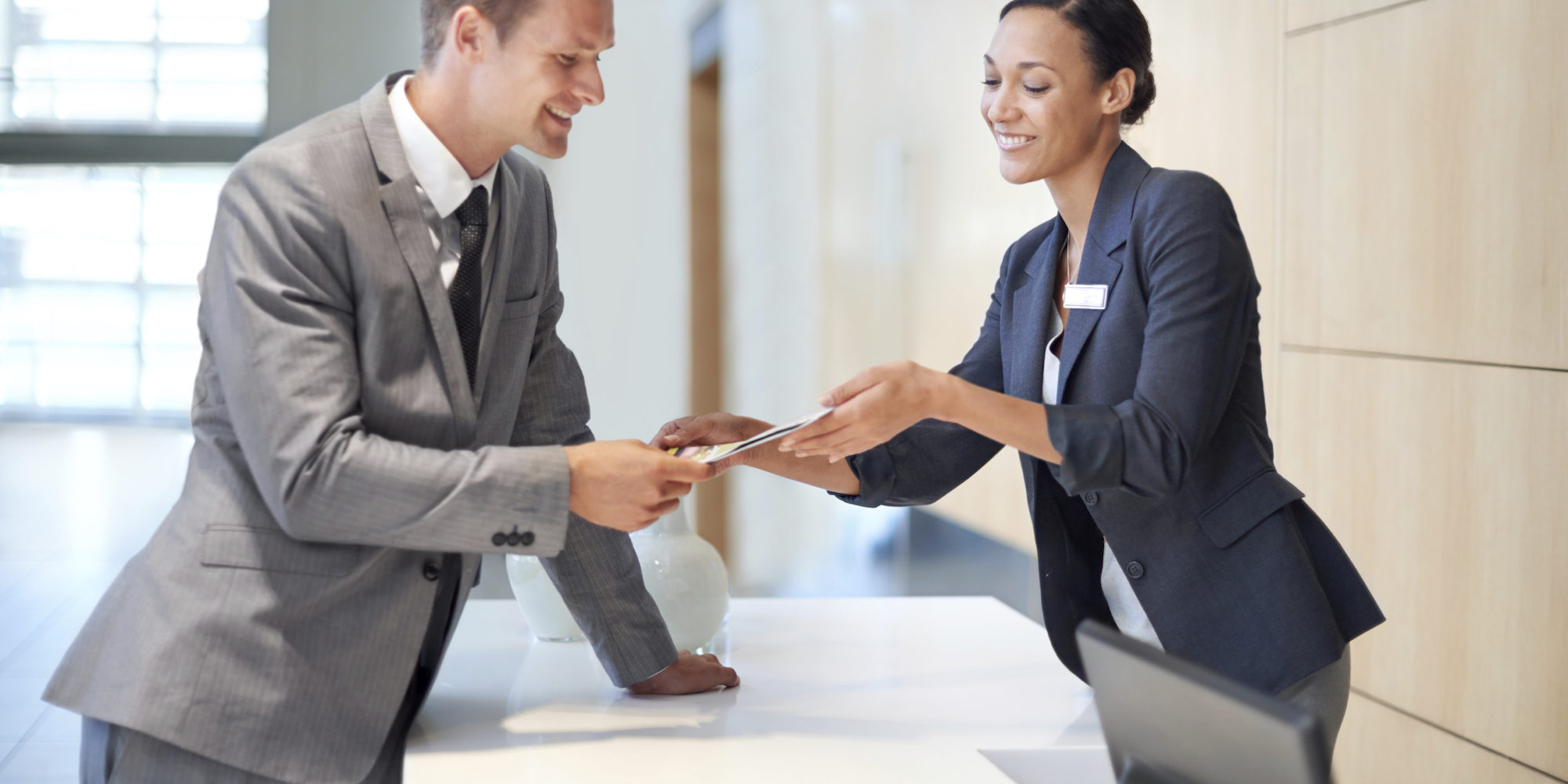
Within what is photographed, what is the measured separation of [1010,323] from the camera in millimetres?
2027

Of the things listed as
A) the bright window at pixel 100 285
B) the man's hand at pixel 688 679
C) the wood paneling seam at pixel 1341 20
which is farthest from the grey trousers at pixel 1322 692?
the bright window at pixel 100 285

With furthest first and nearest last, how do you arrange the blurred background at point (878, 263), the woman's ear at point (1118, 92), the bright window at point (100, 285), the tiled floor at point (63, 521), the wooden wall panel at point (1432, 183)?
1. the bright window at point (100, 285)
2. the tiled floor at point (63, 521)
3. the blurred background at point (878, 263)
4. the wooden wall panel at point (1432, 183)
5. the woman's ear at point (1118, 92)

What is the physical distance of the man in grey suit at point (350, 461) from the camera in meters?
1.41

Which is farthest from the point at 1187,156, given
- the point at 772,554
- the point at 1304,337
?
the point at 772,554

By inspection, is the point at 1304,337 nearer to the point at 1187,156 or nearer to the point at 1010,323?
the point at 1187,156

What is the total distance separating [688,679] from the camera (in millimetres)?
1757

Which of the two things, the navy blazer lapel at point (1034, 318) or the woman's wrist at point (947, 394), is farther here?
the navy blazer lapel at point (1034, 318)

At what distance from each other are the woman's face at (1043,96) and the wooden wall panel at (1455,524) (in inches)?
50.1

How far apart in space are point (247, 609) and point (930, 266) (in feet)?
12.5

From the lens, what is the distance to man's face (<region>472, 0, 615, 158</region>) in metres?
1.58

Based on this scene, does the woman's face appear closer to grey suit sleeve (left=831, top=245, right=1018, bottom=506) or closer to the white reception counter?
grey suit sleeve (left=831, top=245, right=1018, bottom=506)

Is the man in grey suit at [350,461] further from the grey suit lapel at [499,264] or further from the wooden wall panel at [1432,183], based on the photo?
the wooden wall panel at [1432,183]

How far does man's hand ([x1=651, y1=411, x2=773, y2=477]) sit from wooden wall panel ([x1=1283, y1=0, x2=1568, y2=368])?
64.1 inches

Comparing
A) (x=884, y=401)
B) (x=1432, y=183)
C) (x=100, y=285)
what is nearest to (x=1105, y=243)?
(x=884, y=401)
